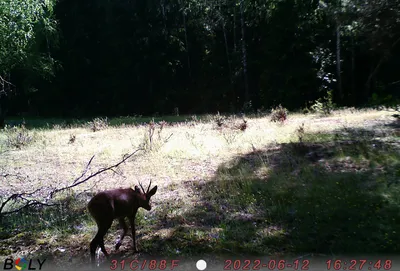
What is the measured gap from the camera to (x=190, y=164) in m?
7.86

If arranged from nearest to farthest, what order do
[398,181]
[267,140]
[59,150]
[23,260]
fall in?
[23,260], [398,181], [267,140], [59,150]

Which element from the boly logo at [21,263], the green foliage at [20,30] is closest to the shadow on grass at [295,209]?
the boly logo at [21,263]

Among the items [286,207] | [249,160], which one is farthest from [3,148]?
[286,207]

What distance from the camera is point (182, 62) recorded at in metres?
28.7

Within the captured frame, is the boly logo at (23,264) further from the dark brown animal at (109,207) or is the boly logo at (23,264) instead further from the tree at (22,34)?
the tree at (22,34)

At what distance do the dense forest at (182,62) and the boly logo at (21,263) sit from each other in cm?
1714

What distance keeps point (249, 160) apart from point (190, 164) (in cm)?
127

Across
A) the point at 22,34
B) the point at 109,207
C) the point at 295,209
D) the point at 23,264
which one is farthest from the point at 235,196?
the point at 22,34

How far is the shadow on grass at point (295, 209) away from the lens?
3879 millimetres

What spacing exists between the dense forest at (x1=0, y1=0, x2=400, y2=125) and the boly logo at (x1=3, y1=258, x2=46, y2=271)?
17107 mm

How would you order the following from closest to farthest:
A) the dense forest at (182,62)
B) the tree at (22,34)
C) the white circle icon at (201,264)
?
the white circle icon at (201,264) → the tree at (22,34) → the dense forest at (182,62)

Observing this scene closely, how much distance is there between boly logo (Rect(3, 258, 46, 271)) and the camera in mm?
3617

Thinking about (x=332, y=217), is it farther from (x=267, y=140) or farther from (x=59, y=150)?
(x=59, y=150)

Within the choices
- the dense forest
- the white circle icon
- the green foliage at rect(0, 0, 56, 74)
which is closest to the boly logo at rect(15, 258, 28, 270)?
the white circle icon
